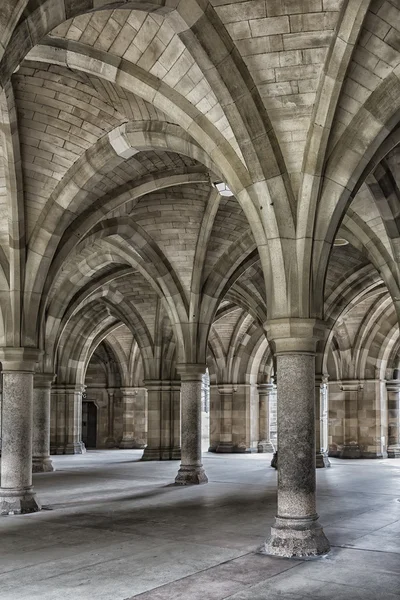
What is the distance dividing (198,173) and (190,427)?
5.05 meters

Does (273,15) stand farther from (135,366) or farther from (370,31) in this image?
(135,366)

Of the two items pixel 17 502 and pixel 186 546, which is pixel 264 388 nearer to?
pixel 17 502

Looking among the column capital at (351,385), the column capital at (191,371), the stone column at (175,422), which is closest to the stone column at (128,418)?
the stone column at (175,422)

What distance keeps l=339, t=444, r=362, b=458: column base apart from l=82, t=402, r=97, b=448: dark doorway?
467 inches

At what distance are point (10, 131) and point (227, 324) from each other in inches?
686

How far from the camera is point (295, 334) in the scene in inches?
302

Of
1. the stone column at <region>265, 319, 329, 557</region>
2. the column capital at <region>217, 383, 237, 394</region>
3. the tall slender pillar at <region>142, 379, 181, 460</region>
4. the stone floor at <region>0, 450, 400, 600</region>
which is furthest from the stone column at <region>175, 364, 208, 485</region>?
the column capital at <region>217, 383, 237, 394</region>

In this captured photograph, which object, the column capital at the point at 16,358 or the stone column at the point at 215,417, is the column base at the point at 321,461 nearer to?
the stone column at the point at 215,417

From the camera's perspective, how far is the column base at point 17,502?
396 inches

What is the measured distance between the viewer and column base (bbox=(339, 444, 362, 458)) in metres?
23.3

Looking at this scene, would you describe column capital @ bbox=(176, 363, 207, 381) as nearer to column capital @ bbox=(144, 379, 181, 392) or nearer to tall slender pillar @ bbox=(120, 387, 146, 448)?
column capital @ bbox=(144, 379, 181, 392)

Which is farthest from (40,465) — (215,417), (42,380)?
(215,417)

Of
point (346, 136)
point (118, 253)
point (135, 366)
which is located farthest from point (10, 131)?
point (135, 366)

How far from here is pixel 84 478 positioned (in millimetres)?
15422
